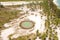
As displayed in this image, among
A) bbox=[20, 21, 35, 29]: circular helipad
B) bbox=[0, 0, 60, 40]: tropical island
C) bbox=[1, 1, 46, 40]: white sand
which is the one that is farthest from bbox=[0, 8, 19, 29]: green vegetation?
bbox=[20, 21, 35, 29]: circular helipad

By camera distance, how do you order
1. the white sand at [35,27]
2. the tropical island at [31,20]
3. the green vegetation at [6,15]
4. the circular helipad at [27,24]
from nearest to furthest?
1. the tropical island at [31,20]
2. the white sand at [35,27]
3. the circular helipad at [27,24]
4. the green vegetation at [6,15]

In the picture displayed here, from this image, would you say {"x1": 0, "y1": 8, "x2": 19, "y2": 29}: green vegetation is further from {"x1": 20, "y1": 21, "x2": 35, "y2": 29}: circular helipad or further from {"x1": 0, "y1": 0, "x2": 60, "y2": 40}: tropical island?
{"x1": 20, "y1": 21, "x2": 35, "y2": 29}: circular helipad

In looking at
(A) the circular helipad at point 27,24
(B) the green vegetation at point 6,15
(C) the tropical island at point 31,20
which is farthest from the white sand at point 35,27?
(B) the green vegetation at point 6,15

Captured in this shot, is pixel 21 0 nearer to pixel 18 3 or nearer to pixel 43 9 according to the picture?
pixel 18 3

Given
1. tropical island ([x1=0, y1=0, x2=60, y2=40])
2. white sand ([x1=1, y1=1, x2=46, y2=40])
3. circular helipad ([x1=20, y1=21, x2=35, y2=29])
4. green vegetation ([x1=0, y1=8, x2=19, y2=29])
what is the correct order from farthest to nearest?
green vegetation ([x1=0, y1=8, x2=19, y2=29]) < circular helipad ([x1=20, y1=21, x2=35, y2=29]) < white sand ([x1=1, y1=1, x2=46, y2=40]) < tropical island ([x1=0, y1=0, x2=60, y2=40])

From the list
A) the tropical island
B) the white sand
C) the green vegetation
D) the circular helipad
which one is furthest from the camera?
the green vegetation

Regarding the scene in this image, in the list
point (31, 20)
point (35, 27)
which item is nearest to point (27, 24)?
point (31, 20)

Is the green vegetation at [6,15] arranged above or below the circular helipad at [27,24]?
above

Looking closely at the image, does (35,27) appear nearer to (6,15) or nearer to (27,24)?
(27,24)

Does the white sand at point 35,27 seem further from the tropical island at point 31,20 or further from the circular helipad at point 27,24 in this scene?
the circular helipad at point 27,24

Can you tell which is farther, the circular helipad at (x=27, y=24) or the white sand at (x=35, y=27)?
the circular helipad at (x=27, y=24)

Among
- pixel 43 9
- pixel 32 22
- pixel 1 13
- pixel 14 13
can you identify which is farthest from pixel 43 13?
pixel 1 13
